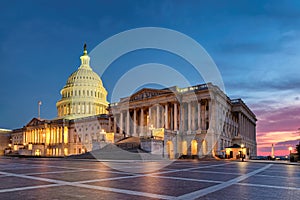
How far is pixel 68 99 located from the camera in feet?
420

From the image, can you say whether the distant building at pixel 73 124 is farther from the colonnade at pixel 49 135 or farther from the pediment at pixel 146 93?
the pediment at pixel 146 93

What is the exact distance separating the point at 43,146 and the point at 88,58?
55.1m

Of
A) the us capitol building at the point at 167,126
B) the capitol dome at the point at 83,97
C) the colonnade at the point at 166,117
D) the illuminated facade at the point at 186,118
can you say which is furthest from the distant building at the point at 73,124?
the illuminated facade at the point at 186,118

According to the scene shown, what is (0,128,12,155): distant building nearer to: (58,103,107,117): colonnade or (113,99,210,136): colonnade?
(58,103,107,117): colonnade

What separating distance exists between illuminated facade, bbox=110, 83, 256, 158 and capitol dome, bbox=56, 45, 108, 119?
43.4 m

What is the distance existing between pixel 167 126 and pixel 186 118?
16.8 ft

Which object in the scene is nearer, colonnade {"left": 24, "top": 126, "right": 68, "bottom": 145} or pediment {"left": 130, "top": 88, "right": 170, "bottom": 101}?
pediment {"left": 130, "top": 88, "right": 170, "bottom": 101}

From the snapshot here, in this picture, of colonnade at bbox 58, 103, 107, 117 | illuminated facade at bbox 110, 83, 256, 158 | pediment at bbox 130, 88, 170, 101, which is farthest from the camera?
colonnade at bbox 58, 103, 107, 117

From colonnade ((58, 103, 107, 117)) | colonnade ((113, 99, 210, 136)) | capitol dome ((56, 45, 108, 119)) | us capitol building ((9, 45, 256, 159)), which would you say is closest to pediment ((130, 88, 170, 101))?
us capitol building ((9, 45, 256, 159))

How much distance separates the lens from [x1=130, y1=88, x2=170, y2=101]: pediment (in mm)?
75250

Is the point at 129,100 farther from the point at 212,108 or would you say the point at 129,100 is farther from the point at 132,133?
the point at 212,108

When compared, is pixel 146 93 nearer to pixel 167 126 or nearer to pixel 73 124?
Answer: pixel 167 126

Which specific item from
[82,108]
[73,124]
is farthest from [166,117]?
[82,108]

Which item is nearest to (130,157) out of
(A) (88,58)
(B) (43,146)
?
(B) (43,146)
